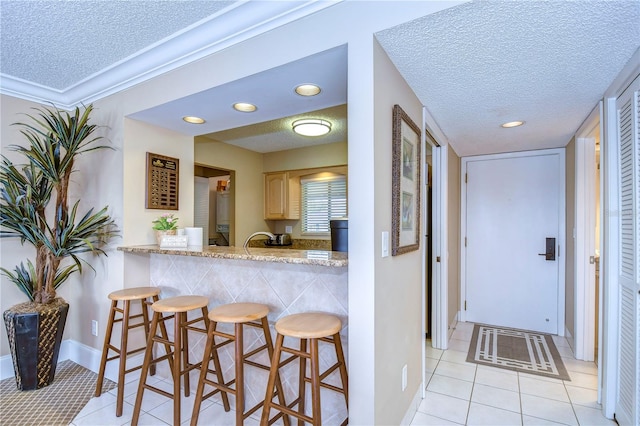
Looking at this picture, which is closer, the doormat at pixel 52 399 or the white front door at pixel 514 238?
the doormat at pixel 52 399

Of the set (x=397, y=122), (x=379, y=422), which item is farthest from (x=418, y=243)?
(x=379, y=422)

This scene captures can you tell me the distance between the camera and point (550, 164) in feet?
12.2

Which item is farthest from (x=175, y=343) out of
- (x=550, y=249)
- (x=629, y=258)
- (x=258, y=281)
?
(x=550, y=249)

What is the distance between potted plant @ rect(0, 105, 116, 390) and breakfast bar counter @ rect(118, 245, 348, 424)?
467mm

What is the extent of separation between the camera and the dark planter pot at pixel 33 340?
2375 millimetres

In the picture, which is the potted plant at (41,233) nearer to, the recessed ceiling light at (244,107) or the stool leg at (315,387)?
the recessed ceiling light at (244,107)

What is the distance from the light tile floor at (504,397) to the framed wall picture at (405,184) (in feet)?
3.68

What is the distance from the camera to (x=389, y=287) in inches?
66.9

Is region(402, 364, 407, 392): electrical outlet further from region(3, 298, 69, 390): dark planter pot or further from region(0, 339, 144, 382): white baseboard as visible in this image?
region(3, 298, 69, 390): dark planter pot

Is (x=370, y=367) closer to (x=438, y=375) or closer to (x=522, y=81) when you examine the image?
(x=438, y=375)

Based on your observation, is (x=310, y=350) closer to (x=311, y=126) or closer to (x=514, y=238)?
(x=311, y=126)

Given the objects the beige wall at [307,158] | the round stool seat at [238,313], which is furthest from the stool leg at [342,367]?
the beige wall at [307,158]

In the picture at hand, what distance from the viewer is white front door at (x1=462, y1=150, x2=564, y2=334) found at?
3.72 m

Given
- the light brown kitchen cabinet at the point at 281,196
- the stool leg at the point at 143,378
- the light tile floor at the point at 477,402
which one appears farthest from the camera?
the light brown kitchen cabinet at the point at 281,196
